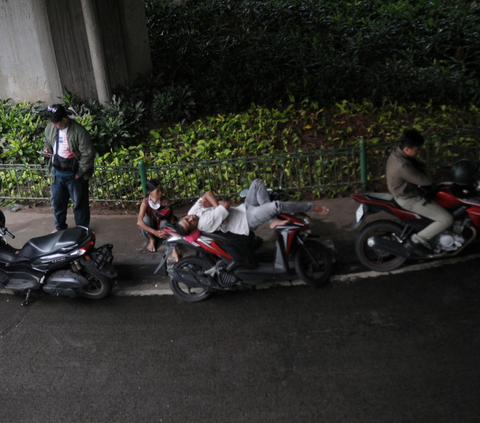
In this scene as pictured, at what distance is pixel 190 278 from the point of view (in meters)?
5.85

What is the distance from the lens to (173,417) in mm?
4328

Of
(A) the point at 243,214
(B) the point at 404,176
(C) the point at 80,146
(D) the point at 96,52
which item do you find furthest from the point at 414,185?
(D) the point at 96,52

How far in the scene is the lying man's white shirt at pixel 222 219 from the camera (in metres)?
5.77

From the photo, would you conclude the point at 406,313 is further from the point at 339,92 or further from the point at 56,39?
the point at 56,39

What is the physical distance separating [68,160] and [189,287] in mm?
2452

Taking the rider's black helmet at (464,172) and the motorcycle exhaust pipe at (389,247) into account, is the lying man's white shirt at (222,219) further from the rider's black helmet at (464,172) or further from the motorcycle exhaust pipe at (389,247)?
the rider's black helmet at (464,172)

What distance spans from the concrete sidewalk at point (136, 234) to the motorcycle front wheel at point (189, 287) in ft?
1.99

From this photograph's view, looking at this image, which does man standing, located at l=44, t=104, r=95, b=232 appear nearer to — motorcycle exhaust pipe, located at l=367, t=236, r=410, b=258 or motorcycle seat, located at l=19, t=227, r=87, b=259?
motorcycle seat, located at l=19, t=227, r=87, b=259

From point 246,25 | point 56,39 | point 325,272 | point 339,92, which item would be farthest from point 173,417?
point 246,25

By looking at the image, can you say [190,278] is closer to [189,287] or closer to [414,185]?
[189,287]

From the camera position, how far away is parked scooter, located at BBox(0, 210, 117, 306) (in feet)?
19.6

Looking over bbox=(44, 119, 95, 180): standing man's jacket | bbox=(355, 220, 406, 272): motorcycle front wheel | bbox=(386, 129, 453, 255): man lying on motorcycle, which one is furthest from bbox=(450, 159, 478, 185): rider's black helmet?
bbox=(44, 119, 95, 180): standing man's jacket

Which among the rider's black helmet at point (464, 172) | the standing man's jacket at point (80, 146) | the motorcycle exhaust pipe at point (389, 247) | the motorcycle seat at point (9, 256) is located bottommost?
the motorcycle exhaust pipe at point (389, 247)

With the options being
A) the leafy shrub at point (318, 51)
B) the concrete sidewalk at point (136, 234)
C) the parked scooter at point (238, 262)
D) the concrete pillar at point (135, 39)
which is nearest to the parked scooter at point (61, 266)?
the concrete sidewalk at point (136, 234)
